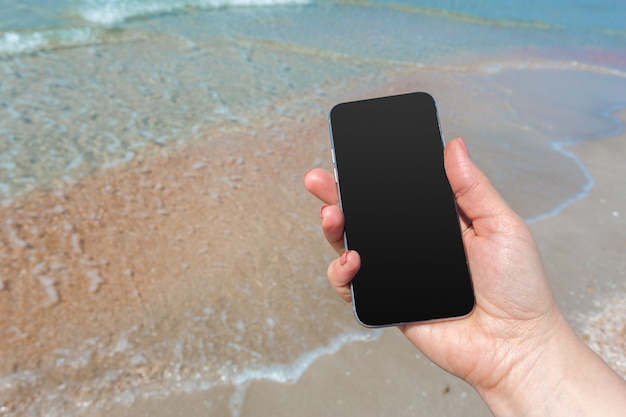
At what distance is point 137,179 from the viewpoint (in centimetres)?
355

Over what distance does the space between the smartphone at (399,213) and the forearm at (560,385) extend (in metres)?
0.30

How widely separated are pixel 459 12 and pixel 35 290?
11022 millimetres

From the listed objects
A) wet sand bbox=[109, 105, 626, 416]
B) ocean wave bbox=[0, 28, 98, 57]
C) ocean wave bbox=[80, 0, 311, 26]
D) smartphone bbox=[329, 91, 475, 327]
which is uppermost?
smartphone bbox=[329, 91, 475, 327]

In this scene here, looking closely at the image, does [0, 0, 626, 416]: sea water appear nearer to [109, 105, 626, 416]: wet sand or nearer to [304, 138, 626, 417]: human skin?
[109, 105, 626, 416]: wet sand

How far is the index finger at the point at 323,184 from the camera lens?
1.85 meters

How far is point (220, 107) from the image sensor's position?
477 cm

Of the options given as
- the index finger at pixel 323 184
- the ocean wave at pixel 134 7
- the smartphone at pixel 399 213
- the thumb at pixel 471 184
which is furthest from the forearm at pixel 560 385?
the ocean wave at pixel 134 7

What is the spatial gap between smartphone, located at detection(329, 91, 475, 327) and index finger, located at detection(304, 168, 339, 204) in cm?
7

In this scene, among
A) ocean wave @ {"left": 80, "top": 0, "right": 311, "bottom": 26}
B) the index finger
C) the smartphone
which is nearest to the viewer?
the smartphone

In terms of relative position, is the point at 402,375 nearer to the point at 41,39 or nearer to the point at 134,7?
the point at 41,39

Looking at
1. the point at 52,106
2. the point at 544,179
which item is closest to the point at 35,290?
the point at 52,106

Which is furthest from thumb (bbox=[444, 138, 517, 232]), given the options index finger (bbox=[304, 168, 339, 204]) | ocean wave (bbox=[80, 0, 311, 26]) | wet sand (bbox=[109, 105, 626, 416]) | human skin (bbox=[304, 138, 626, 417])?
ocean wave (bbox=[80, 0, 311, 26])

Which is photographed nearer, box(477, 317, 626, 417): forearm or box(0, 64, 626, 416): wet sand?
box(477, 317, 626, 417): forearm

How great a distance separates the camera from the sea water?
2.28 metres
